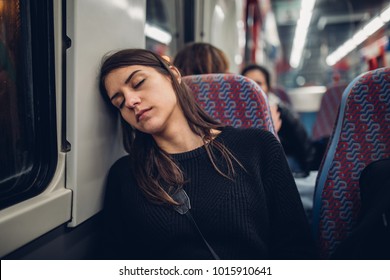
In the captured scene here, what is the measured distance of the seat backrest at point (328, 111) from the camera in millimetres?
2928

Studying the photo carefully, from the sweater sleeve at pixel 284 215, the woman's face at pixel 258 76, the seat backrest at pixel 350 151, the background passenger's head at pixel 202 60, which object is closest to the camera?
the sweater sleeve at pixel 284 215

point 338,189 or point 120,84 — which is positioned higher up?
point 120,84

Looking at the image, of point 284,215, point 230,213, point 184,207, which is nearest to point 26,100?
point 184,207

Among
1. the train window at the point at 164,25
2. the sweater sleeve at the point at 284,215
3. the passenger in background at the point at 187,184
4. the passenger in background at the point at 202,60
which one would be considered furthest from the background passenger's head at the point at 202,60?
the sweater sleeve at the point at 284,215

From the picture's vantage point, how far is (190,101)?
1.10m

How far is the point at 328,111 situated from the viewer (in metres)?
2.97

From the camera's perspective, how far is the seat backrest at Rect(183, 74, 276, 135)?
1137 millimetres

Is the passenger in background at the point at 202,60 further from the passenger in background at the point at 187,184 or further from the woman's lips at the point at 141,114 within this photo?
the woman's lips at the point at 141,114

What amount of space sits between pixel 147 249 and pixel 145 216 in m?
0.11

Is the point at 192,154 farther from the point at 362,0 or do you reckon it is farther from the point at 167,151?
the point at 362,0

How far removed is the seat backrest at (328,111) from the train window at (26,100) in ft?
8.21

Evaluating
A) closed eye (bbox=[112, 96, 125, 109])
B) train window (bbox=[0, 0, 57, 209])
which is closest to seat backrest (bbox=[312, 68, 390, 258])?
closed eye (bbox=[112, 96, 125, 109])

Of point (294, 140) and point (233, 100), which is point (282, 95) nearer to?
point (294, 140)
